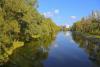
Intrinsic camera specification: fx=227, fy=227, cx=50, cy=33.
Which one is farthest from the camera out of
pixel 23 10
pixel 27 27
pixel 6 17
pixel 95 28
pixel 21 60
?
pixel 95 28

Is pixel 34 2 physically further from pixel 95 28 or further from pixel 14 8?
pixel 95 28

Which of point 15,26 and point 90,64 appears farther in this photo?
point 15,26

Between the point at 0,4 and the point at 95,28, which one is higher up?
the point at 0,4

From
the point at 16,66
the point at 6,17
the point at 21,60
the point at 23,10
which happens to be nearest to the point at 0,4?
the point at 6,17

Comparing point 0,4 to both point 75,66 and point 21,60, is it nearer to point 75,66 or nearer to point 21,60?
point 21,60

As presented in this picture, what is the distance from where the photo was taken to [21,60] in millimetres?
42219

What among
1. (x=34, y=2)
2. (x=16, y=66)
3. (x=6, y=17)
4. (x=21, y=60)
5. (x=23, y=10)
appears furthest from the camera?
(x=34, y=2)

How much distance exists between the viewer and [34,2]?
79.9 meters

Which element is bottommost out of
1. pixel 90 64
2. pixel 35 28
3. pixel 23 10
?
pixel 90 64

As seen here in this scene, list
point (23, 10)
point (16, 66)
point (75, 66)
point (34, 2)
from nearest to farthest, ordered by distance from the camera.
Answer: point (16, 66) < point (75, 66) < point (23, 10) < point (34, 2)

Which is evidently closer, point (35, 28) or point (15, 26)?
point (15, 26)

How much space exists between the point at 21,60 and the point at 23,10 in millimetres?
22143

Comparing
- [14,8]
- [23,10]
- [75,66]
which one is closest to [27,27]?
[23,10]

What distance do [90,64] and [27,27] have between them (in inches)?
1325
